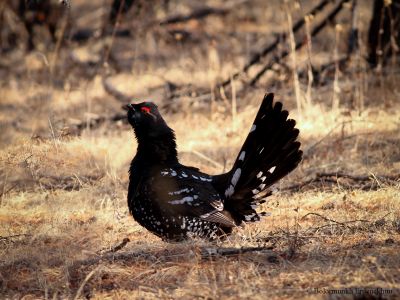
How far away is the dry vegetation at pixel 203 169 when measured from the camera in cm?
490

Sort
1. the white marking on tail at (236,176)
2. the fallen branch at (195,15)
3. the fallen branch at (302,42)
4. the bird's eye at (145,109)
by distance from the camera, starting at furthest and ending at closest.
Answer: the fallen branch at (195,15) < the fallen branch at (302,42) < the bird's eye at (145,109) < the white marking on tail at (236,176)

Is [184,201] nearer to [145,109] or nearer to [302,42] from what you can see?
[145,109]

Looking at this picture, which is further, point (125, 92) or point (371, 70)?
point (125, 92)

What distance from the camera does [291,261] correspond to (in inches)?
202

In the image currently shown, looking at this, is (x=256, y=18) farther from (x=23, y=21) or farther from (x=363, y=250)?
(x=363, y=250)

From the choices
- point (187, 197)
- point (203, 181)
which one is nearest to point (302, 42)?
point (203, 181)

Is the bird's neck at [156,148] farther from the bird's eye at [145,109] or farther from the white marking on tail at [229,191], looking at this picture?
the white marking on tail at [229,191]

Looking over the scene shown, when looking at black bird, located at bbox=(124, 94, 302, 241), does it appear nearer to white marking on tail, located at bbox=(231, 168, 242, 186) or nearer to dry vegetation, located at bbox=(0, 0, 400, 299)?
white marking on tail, located at bbox=(231, 168, 242, 186)

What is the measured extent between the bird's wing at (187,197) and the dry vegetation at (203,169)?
338 mm

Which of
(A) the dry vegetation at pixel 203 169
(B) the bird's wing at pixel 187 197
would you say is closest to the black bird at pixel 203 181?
(B) the bird's wing at pixel 187 197

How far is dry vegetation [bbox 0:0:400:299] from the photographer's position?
4.90 meters

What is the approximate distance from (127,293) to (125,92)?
901 centimetres

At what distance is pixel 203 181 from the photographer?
6.49 meters

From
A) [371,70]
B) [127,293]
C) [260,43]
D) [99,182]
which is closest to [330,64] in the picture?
[371,70]
